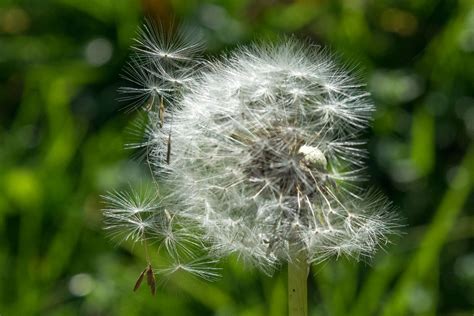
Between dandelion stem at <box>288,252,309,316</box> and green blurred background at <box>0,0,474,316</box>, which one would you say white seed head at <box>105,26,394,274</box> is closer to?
dandelion stem at <box>288,252,309,316</box>

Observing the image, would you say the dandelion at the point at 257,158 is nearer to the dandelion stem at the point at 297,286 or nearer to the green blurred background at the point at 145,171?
the dandelion stem at the point at 297,286

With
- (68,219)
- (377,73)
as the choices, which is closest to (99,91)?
(68,219)

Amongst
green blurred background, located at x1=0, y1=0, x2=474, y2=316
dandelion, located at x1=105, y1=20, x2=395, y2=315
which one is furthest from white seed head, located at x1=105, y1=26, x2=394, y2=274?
green blurred background, located at x1=0, y1=0, x2=474, y2=316

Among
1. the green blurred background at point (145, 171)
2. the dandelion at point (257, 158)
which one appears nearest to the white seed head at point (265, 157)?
the dandelion at point (257, 158)

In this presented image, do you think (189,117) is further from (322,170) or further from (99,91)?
(99,91)

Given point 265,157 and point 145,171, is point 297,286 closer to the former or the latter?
point 265,157

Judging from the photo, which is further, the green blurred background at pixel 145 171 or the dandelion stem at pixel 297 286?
the green blurred background at pixel 145 171
